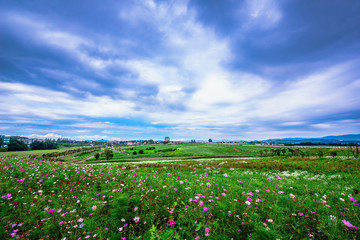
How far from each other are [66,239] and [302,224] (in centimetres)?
637

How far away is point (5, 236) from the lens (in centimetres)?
342

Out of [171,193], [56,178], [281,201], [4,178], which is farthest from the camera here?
[56,178]

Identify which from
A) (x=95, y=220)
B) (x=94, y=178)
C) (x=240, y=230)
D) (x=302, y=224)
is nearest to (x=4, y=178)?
(x=94, y=178)

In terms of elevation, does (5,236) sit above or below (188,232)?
below

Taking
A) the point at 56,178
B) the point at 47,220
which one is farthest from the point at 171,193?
the point at 56,178

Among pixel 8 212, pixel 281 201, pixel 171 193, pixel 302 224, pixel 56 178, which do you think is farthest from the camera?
pixel 56 178

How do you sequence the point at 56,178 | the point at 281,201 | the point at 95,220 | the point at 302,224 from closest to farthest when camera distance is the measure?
the point at 302,224
the point at 95,220
the point at 281,201
the point at 56,178

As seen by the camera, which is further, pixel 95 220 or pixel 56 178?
pixel 56 178

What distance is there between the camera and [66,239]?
3279mm

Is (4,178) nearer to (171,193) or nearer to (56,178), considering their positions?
(56,178)

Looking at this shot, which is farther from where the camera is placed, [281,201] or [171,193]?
[171,193]

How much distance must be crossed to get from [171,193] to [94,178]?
5.56 meters

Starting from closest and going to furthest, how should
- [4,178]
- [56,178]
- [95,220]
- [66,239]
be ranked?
[66,239] → [95,220] → [4,178] → [56,178]

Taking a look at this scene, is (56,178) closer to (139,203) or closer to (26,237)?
(26,237)
